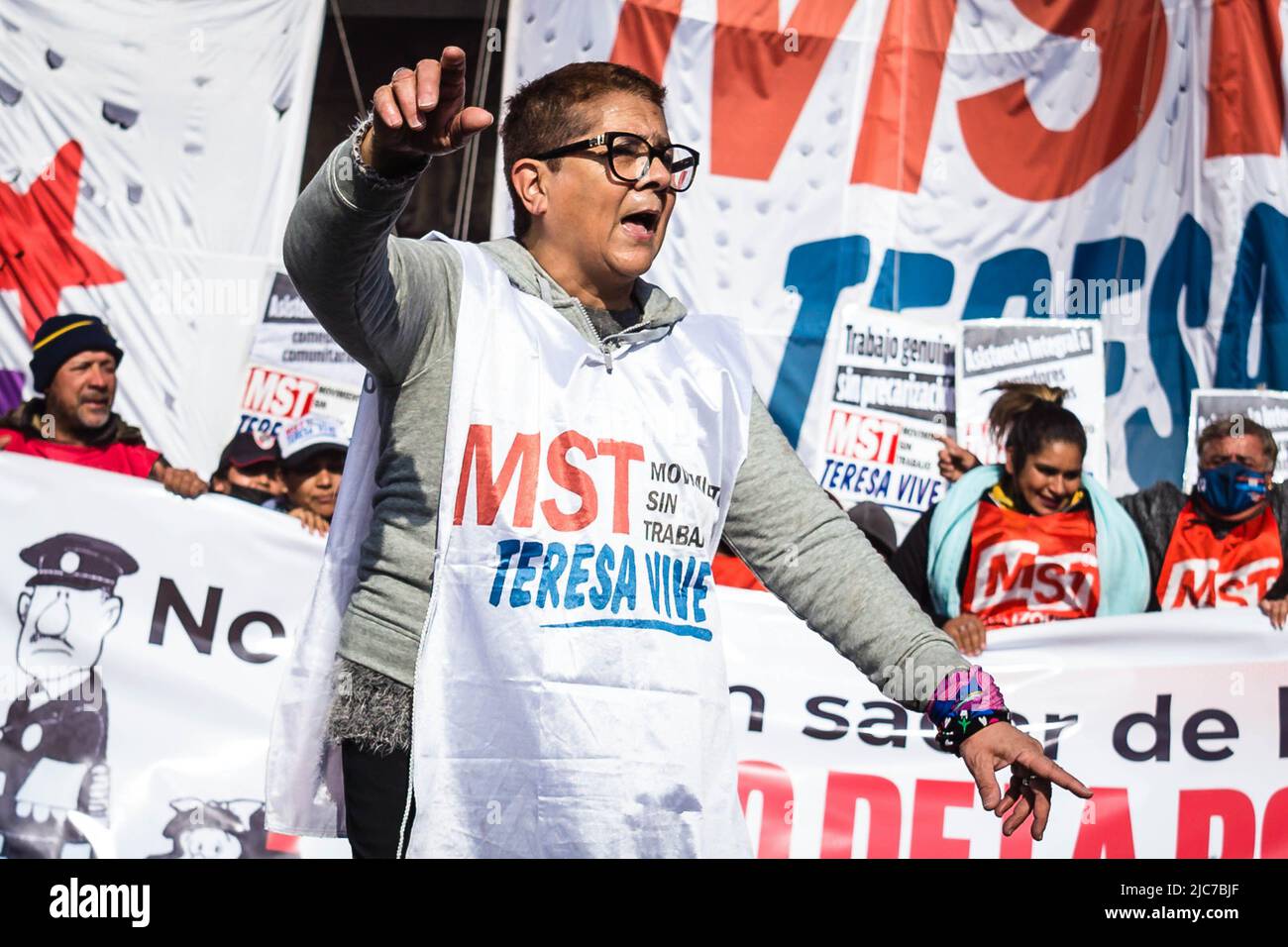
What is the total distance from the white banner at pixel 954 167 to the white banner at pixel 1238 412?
17 cm

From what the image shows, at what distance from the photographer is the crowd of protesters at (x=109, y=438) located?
16.2 ft

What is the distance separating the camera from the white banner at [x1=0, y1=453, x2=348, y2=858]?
4270mm

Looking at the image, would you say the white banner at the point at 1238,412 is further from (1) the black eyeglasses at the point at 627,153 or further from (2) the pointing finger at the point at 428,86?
(2) the pointing finger at the point at 428,86

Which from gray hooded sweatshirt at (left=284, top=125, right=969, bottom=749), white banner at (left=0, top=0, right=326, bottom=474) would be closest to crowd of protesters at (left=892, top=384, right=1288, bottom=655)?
white banner at (left=0, top=0, right=326, bottom=474)

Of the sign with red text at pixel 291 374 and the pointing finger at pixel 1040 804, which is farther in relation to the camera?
the sign with red text at pixel 291 374

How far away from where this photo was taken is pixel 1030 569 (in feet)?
16.7

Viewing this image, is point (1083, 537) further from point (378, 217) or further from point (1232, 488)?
point (378, 217)

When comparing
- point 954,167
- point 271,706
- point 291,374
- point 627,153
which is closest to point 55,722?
point 271,706

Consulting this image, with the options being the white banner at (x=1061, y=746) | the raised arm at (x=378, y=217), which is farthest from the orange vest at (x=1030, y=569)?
the raised arm at (x=378, y=217)

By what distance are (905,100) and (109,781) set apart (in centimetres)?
397

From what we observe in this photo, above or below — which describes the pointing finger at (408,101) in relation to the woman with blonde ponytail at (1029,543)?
above

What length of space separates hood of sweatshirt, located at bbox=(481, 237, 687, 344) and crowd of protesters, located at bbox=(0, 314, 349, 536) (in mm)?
2913

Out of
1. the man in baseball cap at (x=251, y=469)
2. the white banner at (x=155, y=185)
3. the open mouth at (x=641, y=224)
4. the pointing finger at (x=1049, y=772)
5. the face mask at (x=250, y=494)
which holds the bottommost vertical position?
the pointing finger at (x=1049, y=772)

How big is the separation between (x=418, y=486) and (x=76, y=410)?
3.63 m
